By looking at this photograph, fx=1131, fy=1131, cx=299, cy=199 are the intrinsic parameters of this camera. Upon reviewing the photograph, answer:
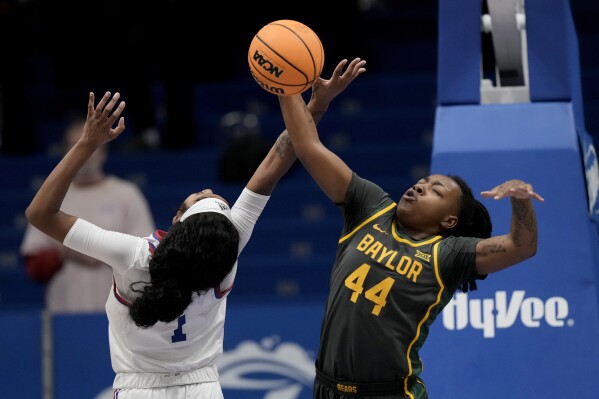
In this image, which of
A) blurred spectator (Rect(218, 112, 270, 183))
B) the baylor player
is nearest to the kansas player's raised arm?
the baylor player

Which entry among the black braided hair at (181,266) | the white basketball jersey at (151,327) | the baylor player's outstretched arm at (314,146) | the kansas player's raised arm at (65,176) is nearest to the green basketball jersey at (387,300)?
the baylor player's outstretched arm at (314,146)

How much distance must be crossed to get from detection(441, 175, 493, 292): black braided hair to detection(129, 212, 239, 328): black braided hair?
1.03 meters

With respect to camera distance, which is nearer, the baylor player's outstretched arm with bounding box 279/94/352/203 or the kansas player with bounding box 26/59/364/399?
the kansas player with bounding box 26/59/364/399

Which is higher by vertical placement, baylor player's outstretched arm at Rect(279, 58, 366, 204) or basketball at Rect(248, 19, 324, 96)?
basketball at Rect(248, 19, 324, 96)

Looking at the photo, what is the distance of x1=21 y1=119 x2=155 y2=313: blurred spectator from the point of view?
7.37 meters

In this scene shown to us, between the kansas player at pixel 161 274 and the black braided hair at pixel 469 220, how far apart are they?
752 millimetres

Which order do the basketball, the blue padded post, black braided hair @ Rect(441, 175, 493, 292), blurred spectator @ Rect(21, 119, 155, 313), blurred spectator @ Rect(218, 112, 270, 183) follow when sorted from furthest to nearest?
blurred spectator @ Rect(218, 112, 270, 183)
blurred spectator @ Rect(21, 119, 155, 313)
the blue padded post
black braided hair @ Rect(441, 175, 493, 292)
the basketball

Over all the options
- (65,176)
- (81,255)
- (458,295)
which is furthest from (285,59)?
(81,255)

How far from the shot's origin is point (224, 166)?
9781 mm

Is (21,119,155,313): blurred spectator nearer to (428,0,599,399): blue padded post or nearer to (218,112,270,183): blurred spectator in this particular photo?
(218,112,270,183): blurred spectator

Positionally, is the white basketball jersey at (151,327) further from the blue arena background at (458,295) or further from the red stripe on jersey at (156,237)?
the blue arena background at (458,295)

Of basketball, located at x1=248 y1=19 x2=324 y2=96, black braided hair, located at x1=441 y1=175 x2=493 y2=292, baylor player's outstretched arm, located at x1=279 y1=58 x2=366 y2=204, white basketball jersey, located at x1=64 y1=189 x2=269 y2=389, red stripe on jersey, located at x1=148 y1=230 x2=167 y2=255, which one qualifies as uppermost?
basketball, located at x1=248 y1=19 x2=324 y2=96

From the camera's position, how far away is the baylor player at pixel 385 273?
4586mm

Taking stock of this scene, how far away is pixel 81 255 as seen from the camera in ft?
24.5
